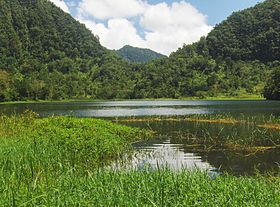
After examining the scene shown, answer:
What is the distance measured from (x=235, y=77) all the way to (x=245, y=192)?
616ft

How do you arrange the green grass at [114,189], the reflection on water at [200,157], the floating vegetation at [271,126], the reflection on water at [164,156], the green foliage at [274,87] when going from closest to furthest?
the green grass at [114,189] → the reflection on water at [200,157] → the reflection on water at [164,156] → the floating vegetation at [271,126] → the green foliage at [274,87]

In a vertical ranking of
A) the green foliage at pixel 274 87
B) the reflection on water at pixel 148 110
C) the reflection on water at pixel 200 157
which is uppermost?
the green foliage at pixel 274 87

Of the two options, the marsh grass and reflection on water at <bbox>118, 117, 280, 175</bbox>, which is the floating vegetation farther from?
reflection on water at <bbox>118, 117, 280, 175</bbox>

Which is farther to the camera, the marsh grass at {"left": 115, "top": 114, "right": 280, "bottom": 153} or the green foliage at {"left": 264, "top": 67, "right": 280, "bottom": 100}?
the green foliage at {"left": 264, "top": 67, "right": 280, "bottom": 100}

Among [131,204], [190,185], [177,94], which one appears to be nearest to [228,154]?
[190,185]

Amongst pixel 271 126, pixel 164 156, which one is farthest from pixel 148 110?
pixel 164 156

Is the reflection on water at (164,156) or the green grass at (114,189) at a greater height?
the green grass at (114,189)

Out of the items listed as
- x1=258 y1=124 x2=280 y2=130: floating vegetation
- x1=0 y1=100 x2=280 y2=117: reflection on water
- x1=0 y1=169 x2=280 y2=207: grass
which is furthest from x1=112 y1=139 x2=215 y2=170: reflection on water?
x1=0 y1=100 x2=280 y2=117: reflection on water

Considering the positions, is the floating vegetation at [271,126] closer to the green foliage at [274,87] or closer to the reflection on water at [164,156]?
the reflection on water at [164,156]

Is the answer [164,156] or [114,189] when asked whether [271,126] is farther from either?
[114,189]

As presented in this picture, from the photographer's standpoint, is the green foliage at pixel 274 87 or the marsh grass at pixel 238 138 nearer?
the marsh grass at pixel 238 138

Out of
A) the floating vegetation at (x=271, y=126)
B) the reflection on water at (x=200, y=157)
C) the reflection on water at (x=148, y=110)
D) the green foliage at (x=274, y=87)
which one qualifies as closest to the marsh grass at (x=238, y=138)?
the floating vegetation at (x=271, y=126)

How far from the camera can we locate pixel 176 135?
141ft

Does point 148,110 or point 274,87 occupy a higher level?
point 274,87
